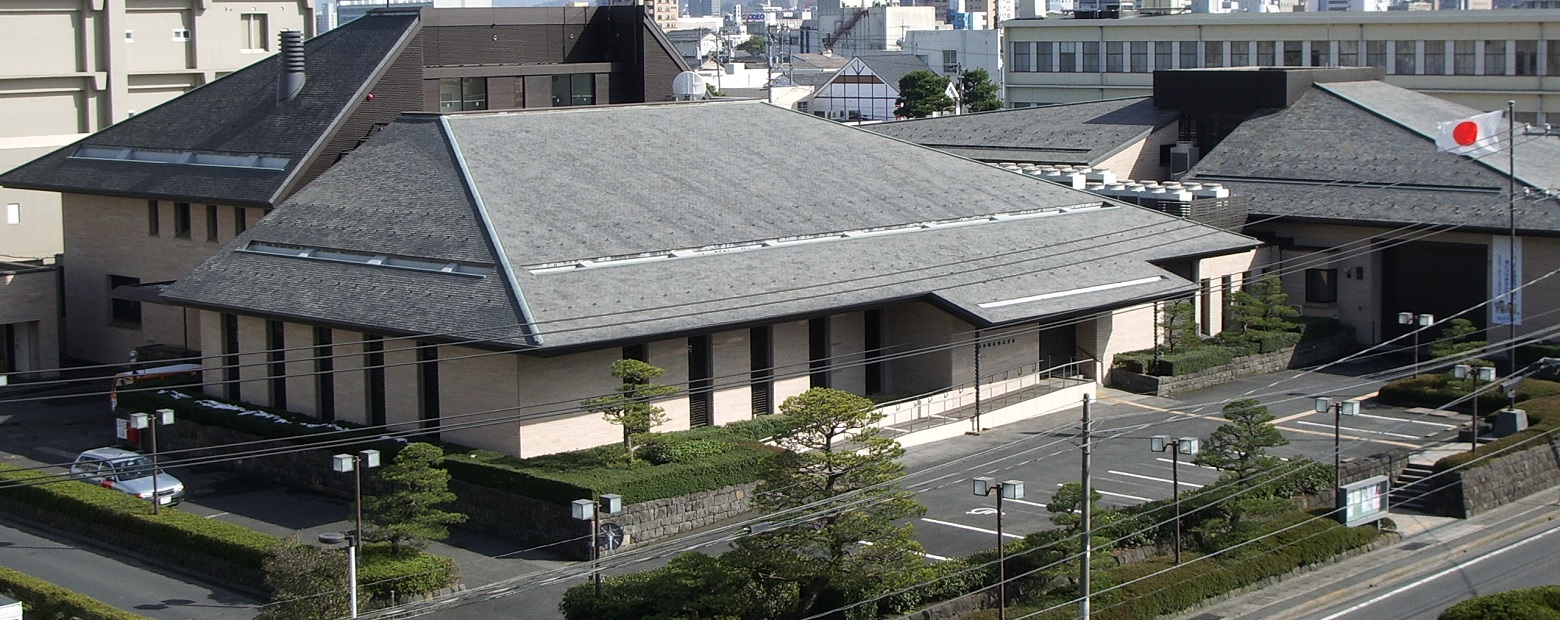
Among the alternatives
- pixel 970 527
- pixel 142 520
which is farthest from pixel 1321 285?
pixel 142 520

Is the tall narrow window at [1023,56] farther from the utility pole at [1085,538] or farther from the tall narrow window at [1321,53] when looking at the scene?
the utility pole at [1085,538]

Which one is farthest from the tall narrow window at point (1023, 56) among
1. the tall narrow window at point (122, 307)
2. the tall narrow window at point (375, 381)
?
the tall narrow window at point (375, 381)

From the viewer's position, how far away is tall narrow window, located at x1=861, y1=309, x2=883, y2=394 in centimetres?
5044

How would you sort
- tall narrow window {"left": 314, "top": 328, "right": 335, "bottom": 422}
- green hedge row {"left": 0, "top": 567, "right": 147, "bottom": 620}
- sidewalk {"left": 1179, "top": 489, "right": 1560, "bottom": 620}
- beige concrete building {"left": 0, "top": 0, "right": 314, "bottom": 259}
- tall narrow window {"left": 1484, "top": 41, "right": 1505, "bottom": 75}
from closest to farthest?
green hedge row {"left": 0, "top": 567, "right": 147, "bottom": 620} → sidewalk {"left": 1179, "top": 489, "right": 1560, "bottom": 620} → tall narrow window {"left": 314, "top": 328, "right": 335, "bottom": 422} → beige concrete building {"left": 0, "top": 0, "right": 314, "bottom": 259} → tall narrow window {"left": 1484, "top": 41, "right": 1505, "bottom": 75}

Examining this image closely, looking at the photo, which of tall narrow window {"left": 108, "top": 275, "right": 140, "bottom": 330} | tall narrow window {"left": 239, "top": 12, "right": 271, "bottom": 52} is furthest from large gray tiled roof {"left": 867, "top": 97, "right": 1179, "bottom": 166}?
tall narrow window {"left": 108, "top": 275, "right": 140, "bottom": 330}

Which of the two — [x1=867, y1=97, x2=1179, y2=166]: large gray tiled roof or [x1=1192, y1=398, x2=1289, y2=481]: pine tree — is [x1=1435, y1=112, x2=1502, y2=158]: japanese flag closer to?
[x1=867, y1=97, x2=1179, y2=166]: large gray tiled roof

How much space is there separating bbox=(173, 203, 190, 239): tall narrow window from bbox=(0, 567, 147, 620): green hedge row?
2346cm

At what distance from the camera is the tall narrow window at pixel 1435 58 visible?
87.7 meters

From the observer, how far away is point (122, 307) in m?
59.1

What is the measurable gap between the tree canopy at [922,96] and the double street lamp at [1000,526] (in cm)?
8953

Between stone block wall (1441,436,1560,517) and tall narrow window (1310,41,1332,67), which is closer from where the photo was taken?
stone block wall (1441,436,1560,517)

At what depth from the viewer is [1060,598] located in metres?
34.6

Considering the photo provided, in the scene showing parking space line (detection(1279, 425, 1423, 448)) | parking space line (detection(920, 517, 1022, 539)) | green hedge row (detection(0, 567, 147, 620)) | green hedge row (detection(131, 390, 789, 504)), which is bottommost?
parking space line (detection(920, 517, 1022, 539))

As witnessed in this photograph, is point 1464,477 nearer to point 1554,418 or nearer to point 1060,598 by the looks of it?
point 1554,418
